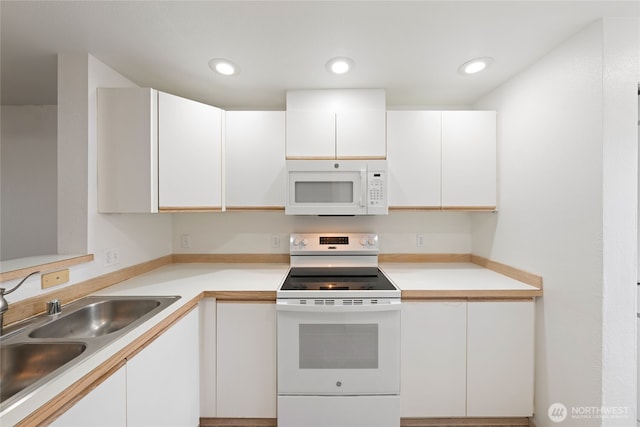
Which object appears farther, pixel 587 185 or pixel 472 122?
pixel 472 122

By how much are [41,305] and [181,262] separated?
1098 mm

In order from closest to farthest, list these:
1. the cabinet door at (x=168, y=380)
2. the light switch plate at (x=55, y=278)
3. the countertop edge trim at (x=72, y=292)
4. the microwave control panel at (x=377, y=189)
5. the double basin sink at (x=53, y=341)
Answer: the double basin sink at (x=53, y=341)
the cabinet door at (x=168, y=380)
the countertop edge trim at (x=72, y=292)
the light switch plate at (x=55, y=278)
the microwave control panel at (x=377, y=189)

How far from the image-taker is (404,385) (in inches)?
64.2

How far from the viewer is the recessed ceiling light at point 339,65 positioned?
162 centimetres

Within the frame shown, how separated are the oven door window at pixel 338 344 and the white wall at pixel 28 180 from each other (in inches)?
89.7

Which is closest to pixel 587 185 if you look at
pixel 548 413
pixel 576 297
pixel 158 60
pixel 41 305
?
pixel 576 297

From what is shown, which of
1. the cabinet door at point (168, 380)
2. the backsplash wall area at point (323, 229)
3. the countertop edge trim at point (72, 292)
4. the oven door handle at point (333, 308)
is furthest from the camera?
the backsplash wall area at point (323, 229)

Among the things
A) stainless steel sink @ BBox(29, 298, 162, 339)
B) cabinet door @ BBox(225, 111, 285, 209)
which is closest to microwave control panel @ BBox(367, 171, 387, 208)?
cabinet door @ BBox(225, 111, 285, 209)

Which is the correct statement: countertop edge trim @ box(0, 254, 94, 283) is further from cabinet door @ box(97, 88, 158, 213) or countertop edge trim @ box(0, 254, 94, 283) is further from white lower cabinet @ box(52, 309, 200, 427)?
white lower cabinet @ box(52, 309, 200, 427)

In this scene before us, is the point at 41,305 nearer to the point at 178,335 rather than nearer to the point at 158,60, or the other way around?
the point at 178,335

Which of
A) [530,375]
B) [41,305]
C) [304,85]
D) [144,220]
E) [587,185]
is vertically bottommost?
[530,375]

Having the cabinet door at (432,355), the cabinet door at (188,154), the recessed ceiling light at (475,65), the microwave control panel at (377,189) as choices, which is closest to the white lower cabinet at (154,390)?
the cabinet door at (188,154)

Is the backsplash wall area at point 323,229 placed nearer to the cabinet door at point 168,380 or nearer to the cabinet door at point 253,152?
the cabinet door at point 253,152

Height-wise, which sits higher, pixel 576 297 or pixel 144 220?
pixel 144 220
